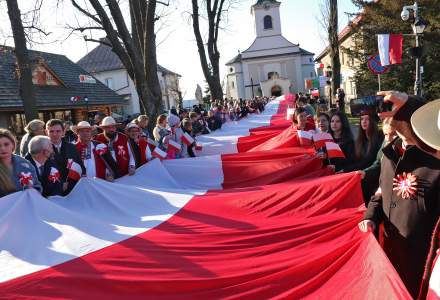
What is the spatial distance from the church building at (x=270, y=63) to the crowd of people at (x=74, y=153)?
2586 inches

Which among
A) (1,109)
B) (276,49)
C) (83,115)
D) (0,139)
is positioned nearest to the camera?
(0,139)

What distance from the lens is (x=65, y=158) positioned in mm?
5676

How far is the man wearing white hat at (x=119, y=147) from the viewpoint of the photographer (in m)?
6.50

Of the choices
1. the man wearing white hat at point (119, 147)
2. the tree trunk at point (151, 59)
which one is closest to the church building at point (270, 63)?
the tree trunk at point (151, 59)

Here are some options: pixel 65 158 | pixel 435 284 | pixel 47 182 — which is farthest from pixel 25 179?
pixel 435 284

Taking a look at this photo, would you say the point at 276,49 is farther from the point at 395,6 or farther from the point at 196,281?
the point at 196,281

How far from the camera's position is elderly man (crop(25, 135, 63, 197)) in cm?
488

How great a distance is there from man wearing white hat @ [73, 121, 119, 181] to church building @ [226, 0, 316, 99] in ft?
222

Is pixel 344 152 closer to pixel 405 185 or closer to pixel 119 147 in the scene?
pixel 405 185

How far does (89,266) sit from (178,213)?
1.46 m

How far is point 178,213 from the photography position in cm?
456

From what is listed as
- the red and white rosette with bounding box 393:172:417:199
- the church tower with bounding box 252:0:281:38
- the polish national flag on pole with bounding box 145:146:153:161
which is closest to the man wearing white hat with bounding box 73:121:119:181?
the polish national flag on pole with bounding box 145:146:153:161

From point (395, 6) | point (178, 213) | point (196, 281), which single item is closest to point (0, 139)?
point (178, 213)

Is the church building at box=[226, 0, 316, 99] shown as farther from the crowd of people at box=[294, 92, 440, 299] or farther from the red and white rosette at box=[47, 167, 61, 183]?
the crowd of people at box=[294, 92, 440, 299]
